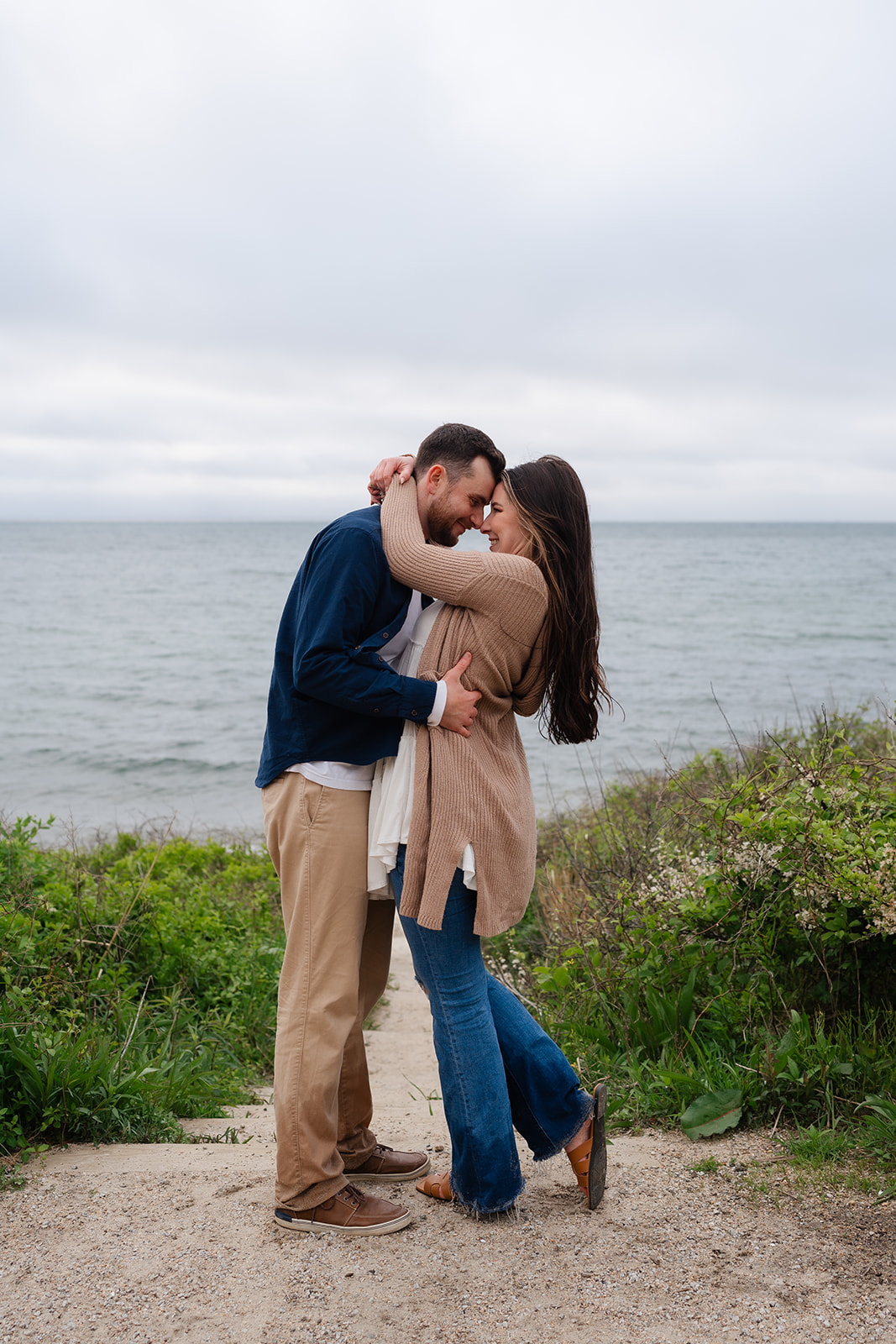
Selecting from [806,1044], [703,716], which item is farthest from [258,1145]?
[703,716]

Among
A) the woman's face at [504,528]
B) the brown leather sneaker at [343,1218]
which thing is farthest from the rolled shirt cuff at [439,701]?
the brown leather sneaker at [343,1218]

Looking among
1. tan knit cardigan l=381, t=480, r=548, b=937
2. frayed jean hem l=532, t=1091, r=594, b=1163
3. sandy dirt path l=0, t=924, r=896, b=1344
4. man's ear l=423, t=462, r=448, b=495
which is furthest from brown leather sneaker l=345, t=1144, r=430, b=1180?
man's ear l=423, t=462, r=448, b=495

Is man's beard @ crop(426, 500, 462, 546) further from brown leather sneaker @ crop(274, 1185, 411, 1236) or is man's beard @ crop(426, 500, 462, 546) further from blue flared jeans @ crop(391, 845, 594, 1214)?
brown leather sneaker @ crop(274, 1185, 411, 1236)

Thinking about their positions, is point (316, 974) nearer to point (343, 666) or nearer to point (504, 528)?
point (343, 666)

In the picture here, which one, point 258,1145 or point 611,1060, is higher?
point 611,1060

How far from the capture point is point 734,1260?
2.62 metres

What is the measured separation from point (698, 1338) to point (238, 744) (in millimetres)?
12974

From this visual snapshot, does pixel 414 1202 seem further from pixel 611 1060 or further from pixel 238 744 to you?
pixel 238 744

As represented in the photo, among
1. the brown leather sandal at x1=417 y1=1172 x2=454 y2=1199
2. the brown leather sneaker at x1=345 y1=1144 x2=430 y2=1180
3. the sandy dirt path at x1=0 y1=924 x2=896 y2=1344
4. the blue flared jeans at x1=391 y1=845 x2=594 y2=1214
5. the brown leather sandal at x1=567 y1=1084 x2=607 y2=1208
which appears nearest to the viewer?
the sandy dirt path at x1=0 y1=924 x2=896 y2=1344

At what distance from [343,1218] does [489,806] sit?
135 centimetres

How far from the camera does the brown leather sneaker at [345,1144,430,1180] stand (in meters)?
3.23

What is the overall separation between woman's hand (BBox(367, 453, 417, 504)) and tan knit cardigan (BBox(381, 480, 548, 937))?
0.66 feet

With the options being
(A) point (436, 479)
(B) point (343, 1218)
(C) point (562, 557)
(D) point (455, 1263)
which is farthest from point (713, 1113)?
(A) point (436, 479)

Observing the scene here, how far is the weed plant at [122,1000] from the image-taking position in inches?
134
